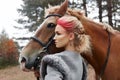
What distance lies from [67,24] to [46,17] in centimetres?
175

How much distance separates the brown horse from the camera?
4109 millimetres

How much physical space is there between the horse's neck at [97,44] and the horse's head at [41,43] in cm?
48

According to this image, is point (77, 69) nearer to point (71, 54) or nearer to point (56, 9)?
point (71, 54)

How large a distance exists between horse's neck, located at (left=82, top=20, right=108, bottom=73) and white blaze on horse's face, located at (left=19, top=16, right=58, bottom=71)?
0.54m

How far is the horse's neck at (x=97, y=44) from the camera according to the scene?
4404mm

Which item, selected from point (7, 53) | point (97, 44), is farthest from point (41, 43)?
point (7, 53)

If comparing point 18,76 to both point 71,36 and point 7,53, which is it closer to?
point 7,53

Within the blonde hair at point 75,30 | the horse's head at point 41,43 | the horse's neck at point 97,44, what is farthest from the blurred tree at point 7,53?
the blonde hair at point 75,30

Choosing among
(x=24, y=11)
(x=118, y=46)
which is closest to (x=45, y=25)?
(x=118, y=46)

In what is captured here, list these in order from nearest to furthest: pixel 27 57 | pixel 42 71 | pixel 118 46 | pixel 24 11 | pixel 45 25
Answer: pixel 42 71, pixel 27 57, pixel 45 25, pixel 118 46, pixel 24 11

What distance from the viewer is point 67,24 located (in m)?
2.48

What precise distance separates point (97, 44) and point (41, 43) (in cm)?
85

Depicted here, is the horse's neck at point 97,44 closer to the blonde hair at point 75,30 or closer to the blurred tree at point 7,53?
the blonde hair at point 75,30

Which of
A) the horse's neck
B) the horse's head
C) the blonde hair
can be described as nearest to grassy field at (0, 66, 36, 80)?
the horse's neck
